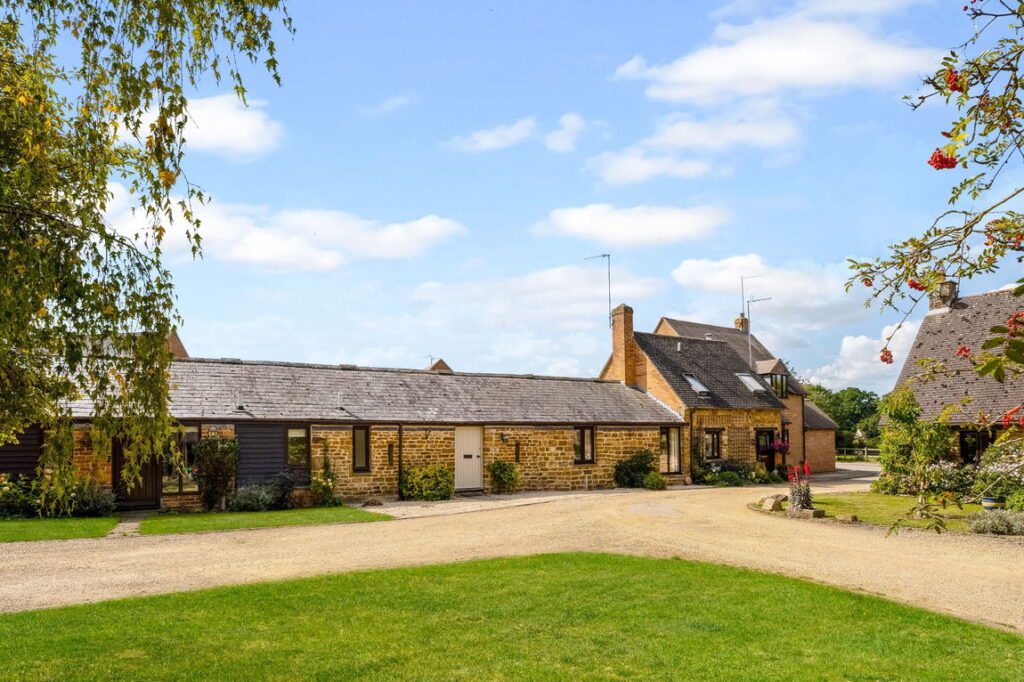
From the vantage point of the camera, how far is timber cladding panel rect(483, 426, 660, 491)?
27.1 metres

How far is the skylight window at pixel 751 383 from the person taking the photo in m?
35.9

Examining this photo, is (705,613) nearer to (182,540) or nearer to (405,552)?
(405,552)

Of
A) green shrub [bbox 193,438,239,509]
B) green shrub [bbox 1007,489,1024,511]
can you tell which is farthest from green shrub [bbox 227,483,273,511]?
green shrub [bbox 1007,489,1024,511]

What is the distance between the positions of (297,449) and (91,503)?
18.4 feet

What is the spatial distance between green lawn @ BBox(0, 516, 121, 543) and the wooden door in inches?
70.5

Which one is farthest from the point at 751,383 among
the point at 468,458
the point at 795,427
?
the point at 468,458

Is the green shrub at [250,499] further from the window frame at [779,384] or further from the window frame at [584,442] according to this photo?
the window frame at [779,384]

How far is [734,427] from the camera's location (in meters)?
33.6

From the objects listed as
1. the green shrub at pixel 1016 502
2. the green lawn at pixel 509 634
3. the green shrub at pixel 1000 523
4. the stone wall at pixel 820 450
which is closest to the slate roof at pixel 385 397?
the green lawn at pixel 509 634

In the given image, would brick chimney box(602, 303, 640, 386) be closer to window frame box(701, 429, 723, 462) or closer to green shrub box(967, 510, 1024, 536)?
window frame box(701, 429, 723, 462)

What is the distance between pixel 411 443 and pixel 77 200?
18.5 metres

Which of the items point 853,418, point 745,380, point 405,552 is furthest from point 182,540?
point 853,418

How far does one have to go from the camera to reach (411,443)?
2514 cm

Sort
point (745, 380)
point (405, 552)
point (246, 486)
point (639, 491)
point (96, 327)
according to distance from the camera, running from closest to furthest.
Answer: point (96, 327) → point (405, 552) → point (246, 486) → point (639, 491) → point (745, 380)
